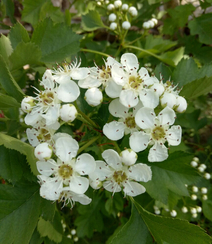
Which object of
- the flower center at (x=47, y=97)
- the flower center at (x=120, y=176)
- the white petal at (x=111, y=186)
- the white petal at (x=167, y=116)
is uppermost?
the flower center at (x=47, y=97)

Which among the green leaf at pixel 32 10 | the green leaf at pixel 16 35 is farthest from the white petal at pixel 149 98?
the green leaf at pixel 32 10

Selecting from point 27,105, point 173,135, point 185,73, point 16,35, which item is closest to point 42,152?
point 27,105

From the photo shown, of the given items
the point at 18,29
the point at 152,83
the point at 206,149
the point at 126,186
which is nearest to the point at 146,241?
the point at 126,186

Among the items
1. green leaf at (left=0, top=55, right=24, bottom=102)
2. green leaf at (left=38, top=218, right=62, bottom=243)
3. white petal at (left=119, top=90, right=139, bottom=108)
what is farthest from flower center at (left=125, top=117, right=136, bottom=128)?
green leaf at (left=38, top=218, right=62, bottom=243)

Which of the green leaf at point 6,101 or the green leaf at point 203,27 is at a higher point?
the green leaf at point 6,101

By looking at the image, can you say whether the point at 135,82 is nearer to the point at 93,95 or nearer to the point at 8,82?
the point at 93,95

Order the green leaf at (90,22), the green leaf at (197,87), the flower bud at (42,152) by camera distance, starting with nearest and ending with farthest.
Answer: the flower bud at (42,152) → the green leaf at (197,87) → the green leaf at (90,22)

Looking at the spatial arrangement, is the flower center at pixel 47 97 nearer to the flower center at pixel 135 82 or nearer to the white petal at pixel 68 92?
the white petal at pixel 68 92
